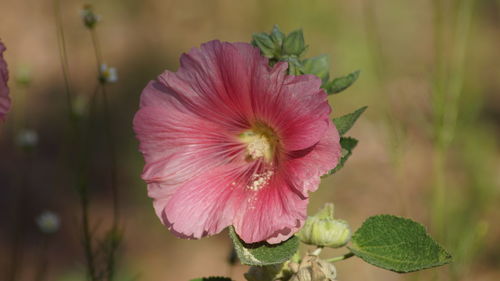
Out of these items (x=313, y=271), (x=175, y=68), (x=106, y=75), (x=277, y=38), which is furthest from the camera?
(x=175, y=68)

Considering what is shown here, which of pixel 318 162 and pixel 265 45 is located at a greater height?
pixel 265 45

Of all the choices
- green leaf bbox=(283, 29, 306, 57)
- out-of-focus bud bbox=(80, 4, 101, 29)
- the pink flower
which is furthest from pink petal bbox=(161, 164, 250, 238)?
out-of-focus bud bbox=(80, 4, 101, 29)

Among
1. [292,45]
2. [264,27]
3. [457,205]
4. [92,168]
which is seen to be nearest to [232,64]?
[292,45]

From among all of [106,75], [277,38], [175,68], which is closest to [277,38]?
[277,38]

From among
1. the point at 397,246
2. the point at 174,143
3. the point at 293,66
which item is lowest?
the point at 397,246

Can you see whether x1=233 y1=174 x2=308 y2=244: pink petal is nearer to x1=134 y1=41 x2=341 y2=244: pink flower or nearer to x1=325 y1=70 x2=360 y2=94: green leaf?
x1=134 y1=41 x2=341 y2=244: pink flower

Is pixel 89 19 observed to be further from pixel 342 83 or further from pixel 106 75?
pixel 342 83

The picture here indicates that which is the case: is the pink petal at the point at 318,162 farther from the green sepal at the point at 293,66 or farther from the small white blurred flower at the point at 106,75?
the small white blurred flower at the point at 106,75
